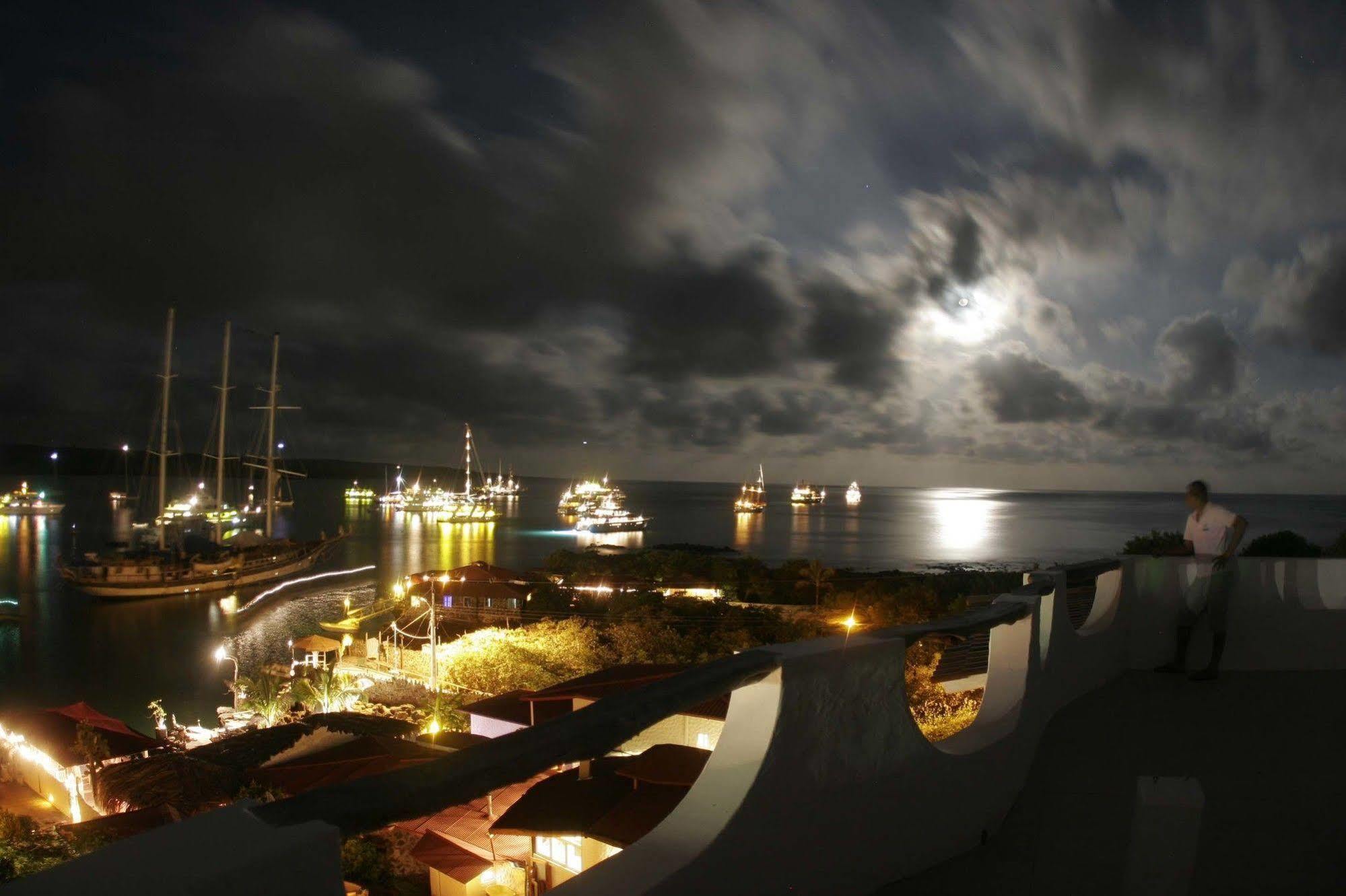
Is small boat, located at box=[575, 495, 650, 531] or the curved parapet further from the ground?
the curved parapet

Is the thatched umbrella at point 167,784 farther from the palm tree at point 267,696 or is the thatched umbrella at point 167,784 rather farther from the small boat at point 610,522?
the small boat at point 610,522

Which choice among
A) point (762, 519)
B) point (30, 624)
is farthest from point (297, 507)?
point (30, 624)

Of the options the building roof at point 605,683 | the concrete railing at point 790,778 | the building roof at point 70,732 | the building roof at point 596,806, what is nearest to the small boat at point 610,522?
the building roof at point 70,732

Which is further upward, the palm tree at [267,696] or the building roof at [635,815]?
the building roof at [635,815]

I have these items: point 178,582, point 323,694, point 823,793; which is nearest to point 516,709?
point 323,694

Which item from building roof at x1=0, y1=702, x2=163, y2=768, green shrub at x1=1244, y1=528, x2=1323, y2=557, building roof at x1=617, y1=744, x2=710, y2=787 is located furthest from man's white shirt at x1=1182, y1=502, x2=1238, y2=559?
building roof at x1=0, y1=702, x2=163, y2=768

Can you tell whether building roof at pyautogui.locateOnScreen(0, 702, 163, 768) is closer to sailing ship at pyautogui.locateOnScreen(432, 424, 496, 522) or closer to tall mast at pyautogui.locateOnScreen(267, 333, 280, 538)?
tall mast at pyautogui.locateOnScreen(267, 333, 280, 538)

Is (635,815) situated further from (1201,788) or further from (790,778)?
(1201,788)
